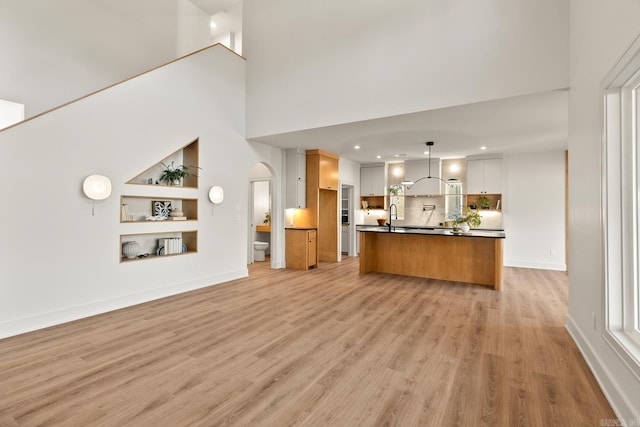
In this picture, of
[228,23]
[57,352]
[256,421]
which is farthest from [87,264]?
[228,23]

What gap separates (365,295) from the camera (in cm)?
483

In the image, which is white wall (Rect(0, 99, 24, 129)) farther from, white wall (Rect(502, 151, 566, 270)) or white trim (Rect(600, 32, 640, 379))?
white wall (Rect(502, 151, 566, 270))

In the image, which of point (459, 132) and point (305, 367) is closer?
point (305, 367)

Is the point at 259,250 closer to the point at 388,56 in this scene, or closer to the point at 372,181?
the point at 372,181

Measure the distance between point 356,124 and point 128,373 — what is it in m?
4.34

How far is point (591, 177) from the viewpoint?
2.65 m

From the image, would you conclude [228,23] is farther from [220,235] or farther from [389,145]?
[220,235]

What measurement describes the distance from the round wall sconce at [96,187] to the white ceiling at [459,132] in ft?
9.53

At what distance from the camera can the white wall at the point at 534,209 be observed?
7016mm

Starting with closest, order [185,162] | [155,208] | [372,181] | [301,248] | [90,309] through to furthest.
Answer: [90,309]
[155,208]
[185,162]
[301,248]
[372,181]

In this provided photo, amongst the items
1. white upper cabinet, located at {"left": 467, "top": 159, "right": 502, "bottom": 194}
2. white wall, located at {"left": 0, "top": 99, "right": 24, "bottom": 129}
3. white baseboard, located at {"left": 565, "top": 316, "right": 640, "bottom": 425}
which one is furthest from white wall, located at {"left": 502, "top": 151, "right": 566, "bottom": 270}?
white wall, located at {"left": 0, "top": 99, "right": 24, "bottom": 129}

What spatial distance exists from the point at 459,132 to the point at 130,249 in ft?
18.9

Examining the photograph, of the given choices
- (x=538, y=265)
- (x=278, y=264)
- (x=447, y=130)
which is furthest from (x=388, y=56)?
(x=538, y=265)

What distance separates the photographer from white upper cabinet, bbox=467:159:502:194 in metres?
7.66
